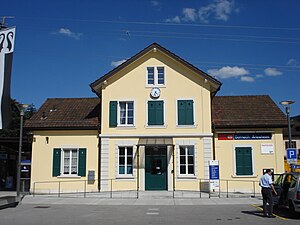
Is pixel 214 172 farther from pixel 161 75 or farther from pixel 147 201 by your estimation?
pixel 161 75

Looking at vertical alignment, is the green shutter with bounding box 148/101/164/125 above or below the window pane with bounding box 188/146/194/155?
above

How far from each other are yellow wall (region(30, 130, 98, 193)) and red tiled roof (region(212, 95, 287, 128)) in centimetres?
821

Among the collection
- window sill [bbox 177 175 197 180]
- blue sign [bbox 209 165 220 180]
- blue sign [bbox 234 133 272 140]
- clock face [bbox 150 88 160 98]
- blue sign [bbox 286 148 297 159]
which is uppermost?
clock face [bbox 150 88 160 98]

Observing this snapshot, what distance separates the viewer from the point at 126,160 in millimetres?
22969

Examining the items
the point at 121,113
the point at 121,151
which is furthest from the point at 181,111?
the point at 121,151

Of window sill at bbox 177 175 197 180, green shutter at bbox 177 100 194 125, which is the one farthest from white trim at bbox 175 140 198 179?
green shutter at bbox 177 100 194 125

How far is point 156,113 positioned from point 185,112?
187 cm

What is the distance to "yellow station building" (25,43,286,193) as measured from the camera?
22.6 m

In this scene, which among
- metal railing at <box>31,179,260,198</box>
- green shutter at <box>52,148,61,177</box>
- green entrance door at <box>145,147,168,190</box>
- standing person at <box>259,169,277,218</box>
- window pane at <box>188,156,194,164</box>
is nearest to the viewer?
standing person at <box>259,169,277,218</box>

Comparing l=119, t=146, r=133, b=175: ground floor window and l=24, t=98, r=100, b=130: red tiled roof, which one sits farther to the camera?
l=24, t=98, r=100, b=130: red tiled roof

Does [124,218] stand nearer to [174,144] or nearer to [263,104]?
[174,144]

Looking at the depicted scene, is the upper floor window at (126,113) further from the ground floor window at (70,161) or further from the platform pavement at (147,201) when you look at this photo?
the platform pavement at (147,201)

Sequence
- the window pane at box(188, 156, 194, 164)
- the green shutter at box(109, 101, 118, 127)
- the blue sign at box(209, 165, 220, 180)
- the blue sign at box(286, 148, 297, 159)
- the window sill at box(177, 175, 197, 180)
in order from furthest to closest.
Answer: the green shutter at box(109, 101, 118, 127)
the window pane at box(188, 156, 194, 164)
the window sill at box(177, 175, 197, 180)
the blue sign at box(209, 165, 220, 180)
the blue sign at box(286, 148, 297, 159)

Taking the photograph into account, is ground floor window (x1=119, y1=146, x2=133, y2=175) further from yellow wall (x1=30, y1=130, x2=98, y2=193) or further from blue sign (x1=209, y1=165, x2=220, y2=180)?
blue sign (x1=209, y1=165, x2=220, y2=180)
